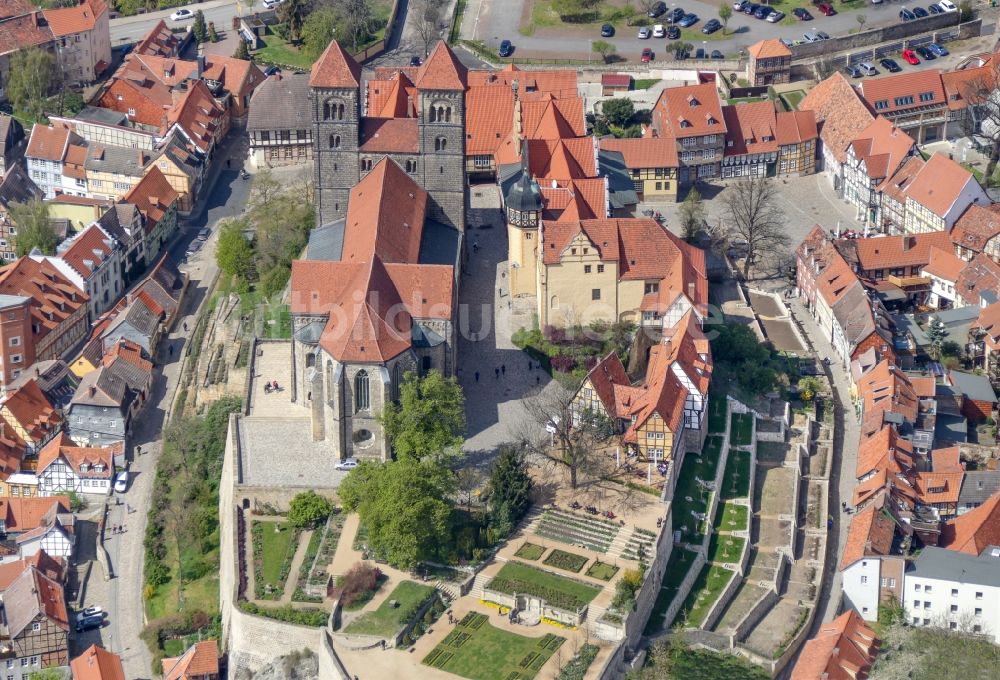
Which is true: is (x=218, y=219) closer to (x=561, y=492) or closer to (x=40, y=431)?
(x=40, y=431)

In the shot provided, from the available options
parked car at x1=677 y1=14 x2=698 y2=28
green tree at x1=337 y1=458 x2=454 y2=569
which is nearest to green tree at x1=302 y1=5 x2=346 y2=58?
parked car at x1=677 y1=14 x2=698 y2=28

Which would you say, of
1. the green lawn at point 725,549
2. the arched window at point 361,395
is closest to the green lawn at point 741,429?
the green lawn at point 725,549

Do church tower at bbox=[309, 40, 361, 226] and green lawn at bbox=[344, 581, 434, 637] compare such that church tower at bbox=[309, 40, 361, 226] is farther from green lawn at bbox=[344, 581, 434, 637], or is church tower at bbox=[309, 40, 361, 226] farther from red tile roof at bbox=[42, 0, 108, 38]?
red tile roof at bbox=[42, 0, 108, 38]

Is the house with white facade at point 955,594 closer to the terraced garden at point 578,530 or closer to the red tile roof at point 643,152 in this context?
the terraced garden at point 578,530

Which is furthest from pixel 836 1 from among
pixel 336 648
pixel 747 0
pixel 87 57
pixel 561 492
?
pixel 336 648

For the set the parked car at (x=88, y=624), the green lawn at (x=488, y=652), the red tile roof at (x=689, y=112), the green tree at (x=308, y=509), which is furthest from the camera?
the red tile roof at (x=689, y=112)

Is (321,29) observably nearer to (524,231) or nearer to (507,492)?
(524,231)
